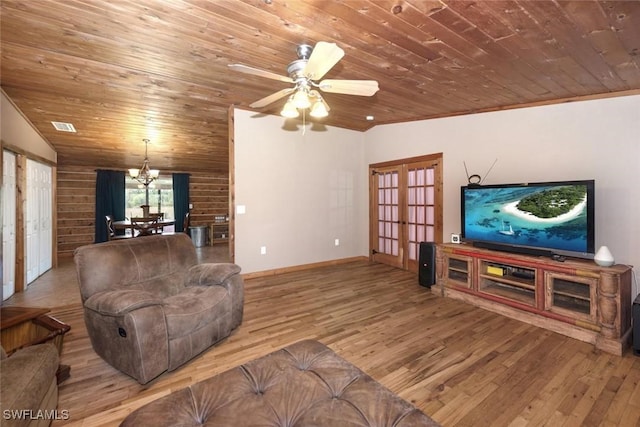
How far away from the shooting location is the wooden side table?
182 cm

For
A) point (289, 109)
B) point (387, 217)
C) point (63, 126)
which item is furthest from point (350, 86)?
point (63, 126)

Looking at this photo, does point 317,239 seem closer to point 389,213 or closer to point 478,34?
point 389,213

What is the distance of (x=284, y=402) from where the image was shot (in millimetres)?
1210

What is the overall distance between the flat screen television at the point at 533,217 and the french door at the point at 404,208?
95cm

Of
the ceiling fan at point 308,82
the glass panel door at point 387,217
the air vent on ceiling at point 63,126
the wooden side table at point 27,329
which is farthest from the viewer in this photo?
the glass panel door at point 387,217

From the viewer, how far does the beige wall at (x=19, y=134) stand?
3.45 m

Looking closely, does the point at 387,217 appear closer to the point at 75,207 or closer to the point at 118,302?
the point at 118,302

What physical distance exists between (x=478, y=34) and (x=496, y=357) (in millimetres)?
2547

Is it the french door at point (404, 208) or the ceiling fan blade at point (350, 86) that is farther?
the french door at point (404, 208)

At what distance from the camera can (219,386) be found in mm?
1311

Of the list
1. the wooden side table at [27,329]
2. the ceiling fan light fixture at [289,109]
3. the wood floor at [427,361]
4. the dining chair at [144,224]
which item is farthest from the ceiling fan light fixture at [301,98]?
Answer: the dining chair at [144,224]

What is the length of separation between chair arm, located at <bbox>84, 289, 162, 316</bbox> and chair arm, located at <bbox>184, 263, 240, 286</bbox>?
2.08 ft

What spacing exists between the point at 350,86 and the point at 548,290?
2789 millimetres

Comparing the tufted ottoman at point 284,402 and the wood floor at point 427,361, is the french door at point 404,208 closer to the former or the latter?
the wood floor at point 427,361
